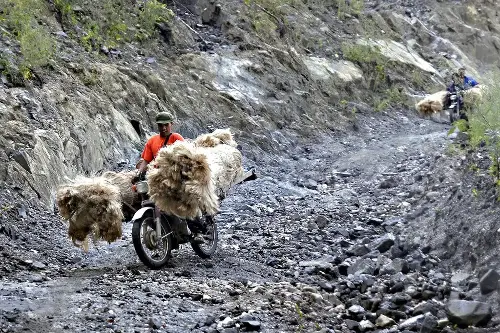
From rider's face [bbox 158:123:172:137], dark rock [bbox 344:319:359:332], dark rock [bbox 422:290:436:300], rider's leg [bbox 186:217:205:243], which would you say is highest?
rider's face [bbox 158:123:172:137]

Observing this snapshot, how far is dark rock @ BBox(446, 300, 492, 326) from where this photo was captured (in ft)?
19.0

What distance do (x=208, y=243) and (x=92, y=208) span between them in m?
1.65

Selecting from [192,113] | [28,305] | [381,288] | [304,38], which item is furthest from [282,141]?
[28,305]

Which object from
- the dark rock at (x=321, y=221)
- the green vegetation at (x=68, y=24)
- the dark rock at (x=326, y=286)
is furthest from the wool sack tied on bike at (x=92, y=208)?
the green vegetation at (x=68, y=24)

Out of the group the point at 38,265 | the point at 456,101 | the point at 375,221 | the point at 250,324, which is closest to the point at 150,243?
the point at 38,265

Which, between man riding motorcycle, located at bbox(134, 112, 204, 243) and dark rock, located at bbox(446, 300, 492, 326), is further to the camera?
man riding motorcycle, located at bbox(134, 112, 204, 243)

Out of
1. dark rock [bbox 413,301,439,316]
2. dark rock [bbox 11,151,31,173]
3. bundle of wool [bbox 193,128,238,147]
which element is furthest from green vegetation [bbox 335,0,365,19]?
dark rock [bbox 413,301,439,316]

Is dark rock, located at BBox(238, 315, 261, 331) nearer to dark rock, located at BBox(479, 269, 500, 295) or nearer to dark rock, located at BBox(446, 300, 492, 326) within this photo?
dark rock, located at BBox(446, 300, 492, 326)

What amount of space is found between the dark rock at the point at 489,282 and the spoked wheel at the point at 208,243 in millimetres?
3401

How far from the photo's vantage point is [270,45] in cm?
2138

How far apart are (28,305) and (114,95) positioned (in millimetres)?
8507

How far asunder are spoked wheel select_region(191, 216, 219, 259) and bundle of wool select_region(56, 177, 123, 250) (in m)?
1.12

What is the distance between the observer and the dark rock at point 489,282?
6210 mm

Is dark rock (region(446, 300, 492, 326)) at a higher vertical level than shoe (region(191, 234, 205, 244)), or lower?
higher
